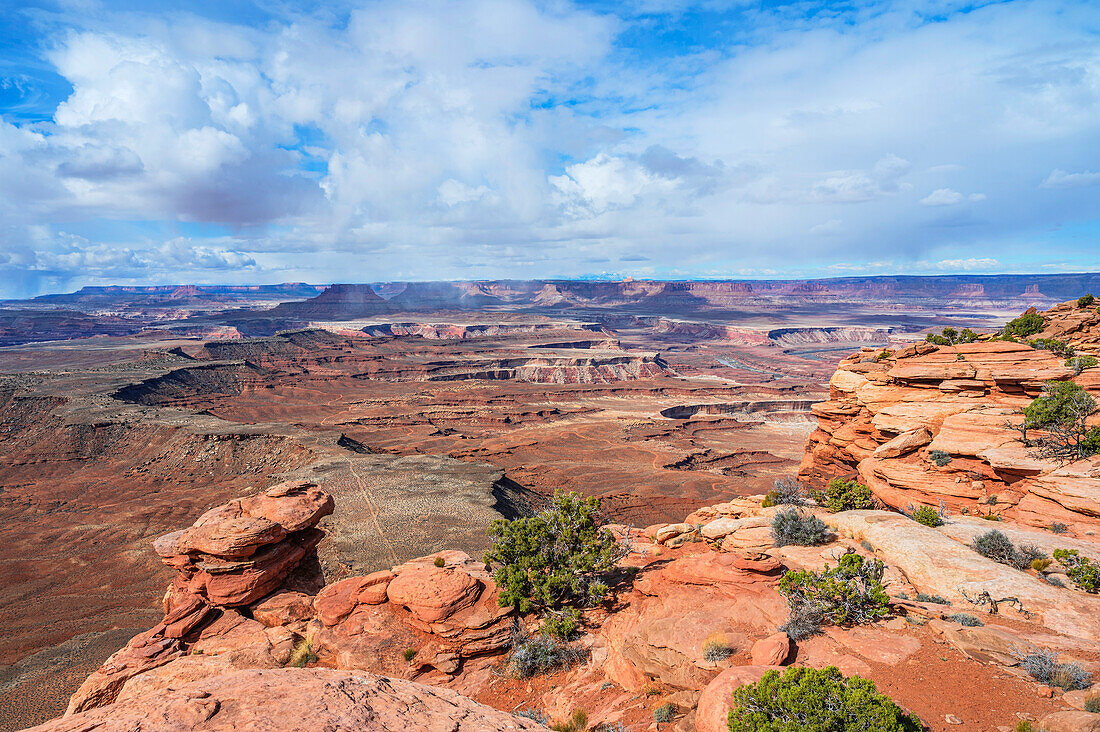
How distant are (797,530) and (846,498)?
628 cm

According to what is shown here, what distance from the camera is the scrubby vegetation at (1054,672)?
8.09 metres

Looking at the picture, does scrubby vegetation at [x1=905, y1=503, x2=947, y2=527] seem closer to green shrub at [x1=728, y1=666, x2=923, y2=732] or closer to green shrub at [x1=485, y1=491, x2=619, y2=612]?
green shrub at [x1=485, y1=491, x2=619, y2=612]

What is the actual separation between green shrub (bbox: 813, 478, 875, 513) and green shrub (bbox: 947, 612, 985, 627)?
28.9 ft

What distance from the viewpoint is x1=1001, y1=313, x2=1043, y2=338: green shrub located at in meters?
25.2

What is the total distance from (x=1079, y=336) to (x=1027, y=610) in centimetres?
1936

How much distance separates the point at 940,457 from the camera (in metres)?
19.0

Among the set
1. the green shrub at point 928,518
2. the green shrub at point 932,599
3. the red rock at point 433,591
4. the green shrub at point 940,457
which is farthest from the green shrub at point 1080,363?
the red rock at point 433,591

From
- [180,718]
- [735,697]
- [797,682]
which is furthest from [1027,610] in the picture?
[180,718]

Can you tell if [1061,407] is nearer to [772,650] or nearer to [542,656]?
[772,650]

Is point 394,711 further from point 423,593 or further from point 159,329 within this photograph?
point 159,329

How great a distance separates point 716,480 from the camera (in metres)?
49.7

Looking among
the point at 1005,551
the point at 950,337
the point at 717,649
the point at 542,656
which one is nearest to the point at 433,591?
the point at 542,656

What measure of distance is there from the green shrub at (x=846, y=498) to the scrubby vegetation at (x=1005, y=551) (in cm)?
571

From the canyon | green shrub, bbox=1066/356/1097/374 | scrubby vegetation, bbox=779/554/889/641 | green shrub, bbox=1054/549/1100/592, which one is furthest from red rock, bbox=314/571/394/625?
green shrub, bbox=1066/356/1097/374
